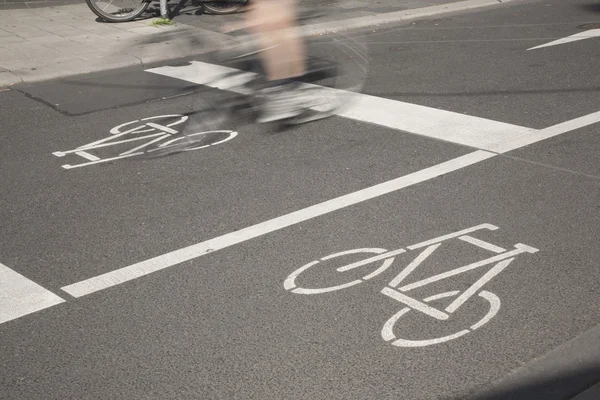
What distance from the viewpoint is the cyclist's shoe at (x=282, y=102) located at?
28.0 feet

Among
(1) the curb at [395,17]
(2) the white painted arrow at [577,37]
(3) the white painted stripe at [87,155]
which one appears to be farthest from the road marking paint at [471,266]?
(1) the curb at [395,17]

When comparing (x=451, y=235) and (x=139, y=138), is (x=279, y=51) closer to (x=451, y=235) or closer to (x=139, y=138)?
(x=139, y=138)

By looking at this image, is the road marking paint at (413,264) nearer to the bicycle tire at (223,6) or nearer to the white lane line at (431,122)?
the white lane line at (431,122)

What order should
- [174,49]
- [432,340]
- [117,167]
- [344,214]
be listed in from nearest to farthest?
1. [432,340]
2. [344,214]
3. [117,167]
4. [174,49]

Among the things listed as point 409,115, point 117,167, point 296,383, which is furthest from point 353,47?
point 296,383

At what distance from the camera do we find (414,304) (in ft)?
15.4

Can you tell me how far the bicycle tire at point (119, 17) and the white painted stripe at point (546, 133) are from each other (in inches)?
313

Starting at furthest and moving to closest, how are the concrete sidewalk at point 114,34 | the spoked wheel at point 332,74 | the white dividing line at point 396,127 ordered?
the concrete sidewalk at point 114,34
the spoked wheel at point 332,74
the white dividing line at point 396,127

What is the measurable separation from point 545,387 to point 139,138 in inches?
201

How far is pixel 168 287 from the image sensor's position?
500 centimetres

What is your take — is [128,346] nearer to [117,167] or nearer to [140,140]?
[117,167]

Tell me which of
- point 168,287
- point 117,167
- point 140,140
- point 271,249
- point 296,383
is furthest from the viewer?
point 140,140

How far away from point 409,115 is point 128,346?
475cm

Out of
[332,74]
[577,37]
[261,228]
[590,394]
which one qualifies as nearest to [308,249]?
[261,228]
